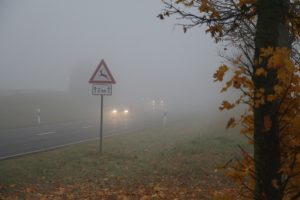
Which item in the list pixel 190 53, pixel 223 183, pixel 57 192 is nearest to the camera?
pixel 57 192

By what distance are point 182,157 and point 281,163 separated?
351 inches

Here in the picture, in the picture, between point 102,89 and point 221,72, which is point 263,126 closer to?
point 221,72

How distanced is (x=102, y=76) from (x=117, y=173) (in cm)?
402

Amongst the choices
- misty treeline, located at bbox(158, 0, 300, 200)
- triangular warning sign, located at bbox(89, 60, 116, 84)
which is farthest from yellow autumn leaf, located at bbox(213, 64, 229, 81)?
triangular warning sign, located at bbox(89, 60, 116, 84)

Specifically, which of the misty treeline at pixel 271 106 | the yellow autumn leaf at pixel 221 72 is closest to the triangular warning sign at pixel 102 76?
the misty treeline at pixel 271 106

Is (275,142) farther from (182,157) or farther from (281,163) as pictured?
(182,157)

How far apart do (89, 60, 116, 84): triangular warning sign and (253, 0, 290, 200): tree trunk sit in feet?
30.9

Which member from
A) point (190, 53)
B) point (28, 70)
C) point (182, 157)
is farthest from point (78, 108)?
point (190, 53)

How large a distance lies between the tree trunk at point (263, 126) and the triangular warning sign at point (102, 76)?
9.43 metres

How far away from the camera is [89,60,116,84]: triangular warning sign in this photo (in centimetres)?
1271

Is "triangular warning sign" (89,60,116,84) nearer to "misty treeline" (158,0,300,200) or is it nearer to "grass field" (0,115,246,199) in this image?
"grass field" (0,115,246,199)

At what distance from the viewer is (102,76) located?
12836mm

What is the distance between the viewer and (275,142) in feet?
11.1

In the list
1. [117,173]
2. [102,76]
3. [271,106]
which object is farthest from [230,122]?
[102,76]
